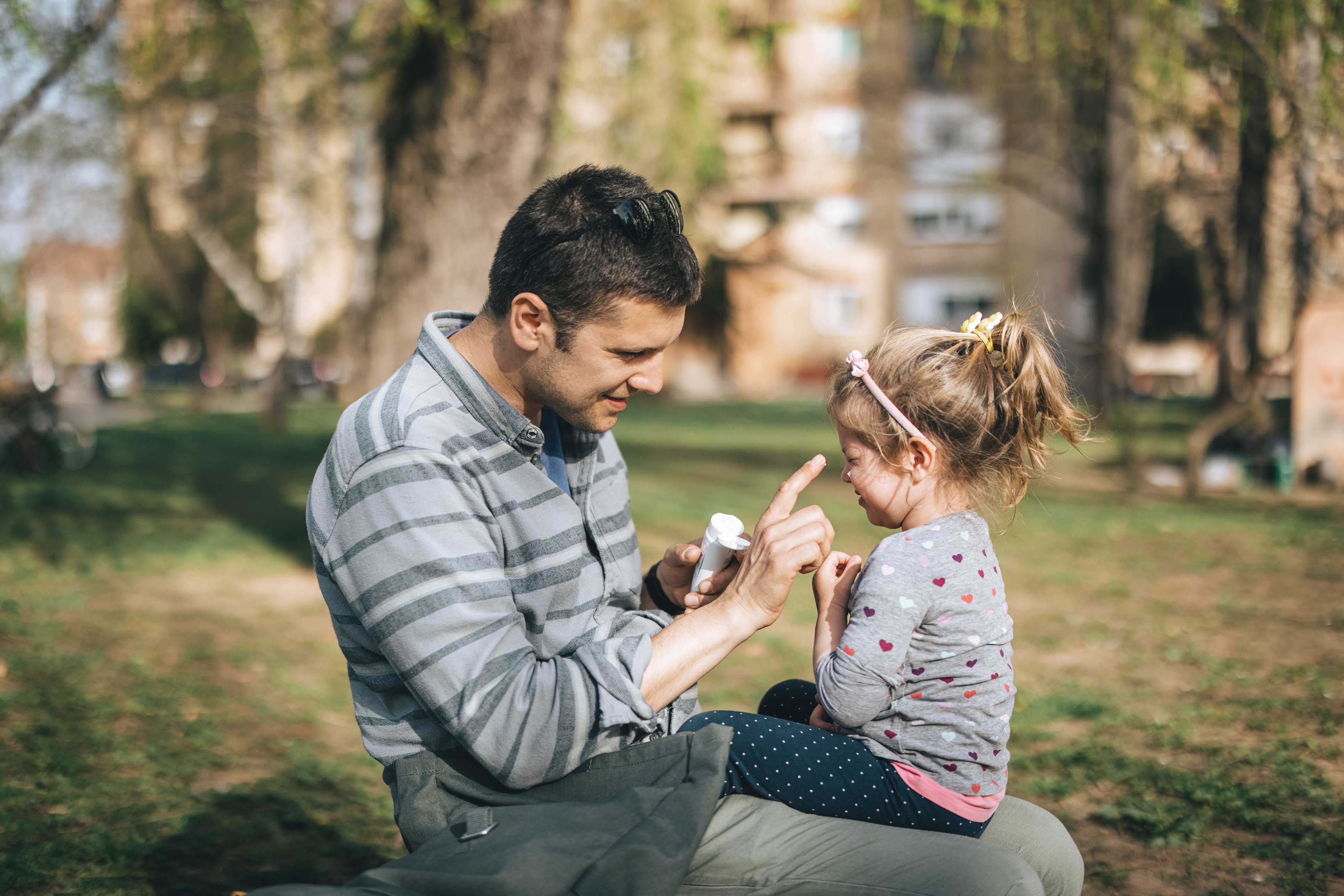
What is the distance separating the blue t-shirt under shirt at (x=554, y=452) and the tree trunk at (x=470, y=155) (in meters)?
4.20

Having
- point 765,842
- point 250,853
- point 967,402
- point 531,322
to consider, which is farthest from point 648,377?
point 250,853

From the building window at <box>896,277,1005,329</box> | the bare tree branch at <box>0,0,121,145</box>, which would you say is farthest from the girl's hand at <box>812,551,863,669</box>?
the building window at <box>896,277,1005,329</box>

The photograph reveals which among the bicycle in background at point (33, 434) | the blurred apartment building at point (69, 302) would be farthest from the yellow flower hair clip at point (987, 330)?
the blurred apartment building at point (69, 302)

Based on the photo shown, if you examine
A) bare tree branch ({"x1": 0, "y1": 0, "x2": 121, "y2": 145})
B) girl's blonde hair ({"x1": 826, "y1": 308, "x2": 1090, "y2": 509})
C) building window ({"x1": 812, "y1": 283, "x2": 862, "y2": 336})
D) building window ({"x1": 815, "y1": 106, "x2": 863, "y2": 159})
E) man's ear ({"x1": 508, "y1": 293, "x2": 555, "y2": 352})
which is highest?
building window ({"x1": 815, "y1": 106, "x2": 863, "y2": 159})

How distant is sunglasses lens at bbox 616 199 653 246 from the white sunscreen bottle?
546 millimetres

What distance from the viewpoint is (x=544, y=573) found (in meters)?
1.99

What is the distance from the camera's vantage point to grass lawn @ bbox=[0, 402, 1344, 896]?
11.4 feet

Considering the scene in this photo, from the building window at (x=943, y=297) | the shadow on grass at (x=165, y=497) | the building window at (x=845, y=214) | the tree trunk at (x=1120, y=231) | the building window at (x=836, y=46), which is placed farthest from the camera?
the building window at (x=845, y=214)

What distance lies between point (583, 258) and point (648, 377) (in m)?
0.30

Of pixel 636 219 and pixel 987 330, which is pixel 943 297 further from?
pixel 636 219

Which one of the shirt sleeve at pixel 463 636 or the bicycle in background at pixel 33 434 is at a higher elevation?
the shirt sleeve at pixel 463 636

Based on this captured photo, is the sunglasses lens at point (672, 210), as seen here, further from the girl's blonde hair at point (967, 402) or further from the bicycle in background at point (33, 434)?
the bicycle in background at point (33, 434)

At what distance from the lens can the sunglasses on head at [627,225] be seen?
2020 mm

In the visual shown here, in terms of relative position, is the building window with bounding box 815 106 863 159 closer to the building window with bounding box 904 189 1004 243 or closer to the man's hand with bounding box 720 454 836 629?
the building window with bounding box 904 189 1004 243
